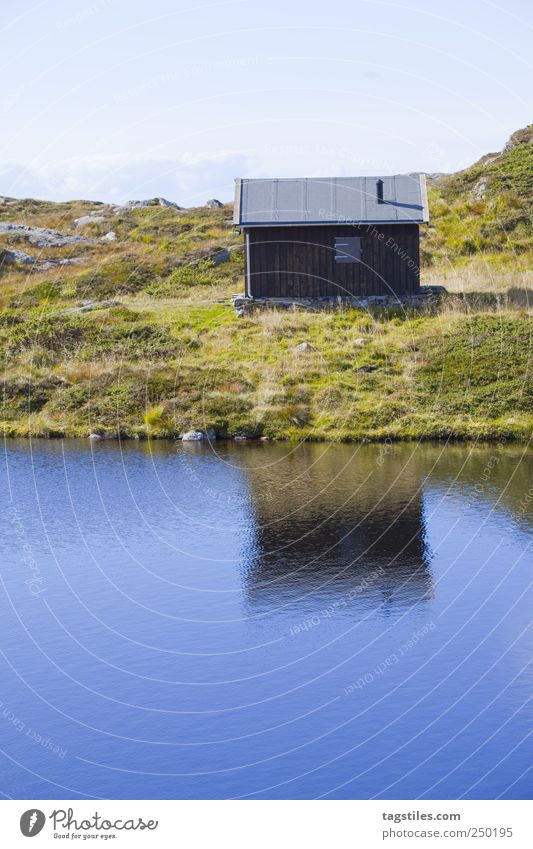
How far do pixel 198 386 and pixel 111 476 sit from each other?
42.3 ft

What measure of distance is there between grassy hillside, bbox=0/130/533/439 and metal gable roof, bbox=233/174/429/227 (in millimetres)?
5454

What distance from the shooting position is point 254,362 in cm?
5762

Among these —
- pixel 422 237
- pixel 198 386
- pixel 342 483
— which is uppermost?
pixel 422 237

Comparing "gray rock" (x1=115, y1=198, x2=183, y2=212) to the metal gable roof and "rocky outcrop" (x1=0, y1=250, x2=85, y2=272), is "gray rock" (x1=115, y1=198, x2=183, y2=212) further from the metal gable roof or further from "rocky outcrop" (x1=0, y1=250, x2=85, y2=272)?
the metal gable roof

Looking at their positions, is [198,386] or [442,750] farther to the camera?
[198,386]

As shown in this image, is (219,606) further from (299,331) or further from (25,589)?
(299,331)

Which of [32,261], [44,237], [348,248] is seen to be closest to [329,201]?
[348,248]

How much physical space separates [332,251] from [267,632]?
3979 centimetres

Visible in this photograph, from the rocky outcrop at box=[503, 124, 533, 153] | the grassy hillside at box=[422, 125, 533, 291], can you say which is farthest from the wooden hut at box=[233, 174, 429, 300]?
the rocky outcrop at box=[503, 124, 533, 153]

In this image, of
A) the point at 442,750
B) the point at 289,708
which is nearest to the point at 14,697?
the point at 289,708

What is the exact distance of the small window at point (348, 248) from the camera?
211 ft

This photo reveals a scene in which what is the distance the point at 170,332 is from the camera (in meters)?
62.6

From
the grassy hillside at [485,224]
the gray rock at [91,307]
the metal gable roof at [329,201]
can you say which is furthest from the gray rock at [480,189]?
the gray rock at [91,307]

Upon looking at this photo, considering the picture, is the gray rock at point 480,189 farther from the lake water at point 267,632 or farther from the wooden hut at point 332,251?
the lake water at point 267,632
